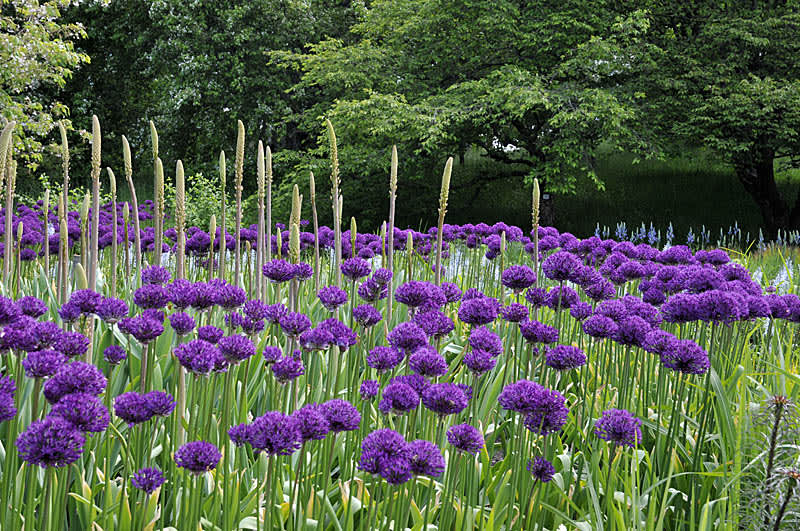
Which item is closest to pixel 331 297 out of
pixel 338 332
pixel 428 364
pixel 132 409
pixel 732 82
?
pixel 338 332

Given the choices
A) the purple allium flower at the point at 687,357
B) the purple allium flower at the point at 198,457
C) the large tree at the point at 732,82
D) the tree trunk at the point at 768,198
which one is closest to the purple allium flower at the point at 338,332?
the purple allium flower at the point at 198,457

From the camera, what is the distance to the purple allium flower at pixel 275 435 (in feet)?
3.96

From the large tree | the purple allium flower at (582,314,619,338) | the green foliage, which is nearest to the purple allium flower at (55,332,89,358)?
the purple allium flower at (582,314,619,338)

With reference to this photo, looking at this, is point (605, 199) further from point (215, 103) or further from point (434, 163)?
point (215, 103)

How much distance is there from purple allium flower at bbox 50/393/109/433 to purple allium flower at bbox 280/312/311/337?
0.74m

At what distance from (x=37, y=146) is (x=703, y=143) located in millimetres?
13896

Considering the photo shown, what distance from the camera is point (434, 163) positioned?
677 inches

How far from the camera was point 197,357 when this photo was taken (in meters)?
1.54

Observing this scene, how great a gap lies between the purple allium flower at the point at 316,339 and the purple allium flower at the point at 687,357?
1.01 m

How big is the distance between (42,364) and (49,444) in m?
0.30

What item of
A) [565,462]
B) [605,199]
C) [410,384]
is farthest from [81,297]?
[605,199]

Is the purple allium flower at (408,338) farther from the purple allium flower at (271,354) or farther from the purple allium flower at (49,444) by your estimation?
the purple allium flower at (49,444)

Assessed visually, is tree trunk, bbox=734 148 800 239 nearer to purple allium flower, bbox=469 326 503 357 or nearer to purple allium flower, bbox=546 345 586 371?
purple allium flower, bbox=546 345 586 371

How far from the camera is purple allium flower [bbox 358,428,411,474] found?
4.05ft
